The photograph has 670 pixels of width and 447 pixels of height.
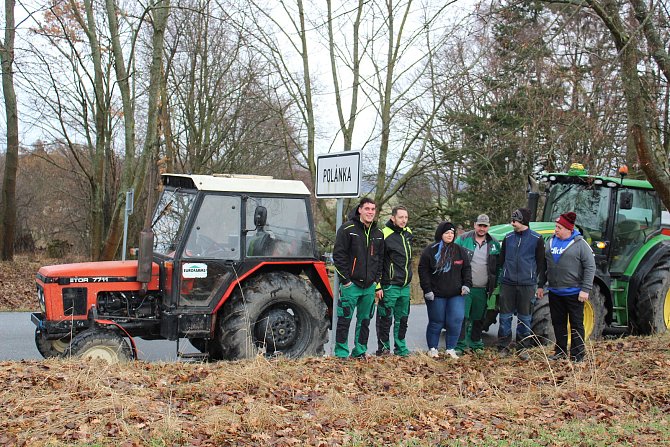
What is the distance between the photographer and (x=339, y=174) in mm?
8055

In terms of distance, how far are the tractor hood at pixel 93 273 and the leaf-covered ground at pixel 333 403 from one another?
3.06ft

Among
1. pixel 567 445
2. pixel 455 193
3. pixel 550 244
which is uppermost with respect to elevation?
pixel 455 193

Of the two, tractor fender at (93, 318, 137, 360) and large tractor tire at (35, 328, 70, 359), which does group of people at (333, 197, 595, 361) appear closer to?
→ tractor fender at (93, 318, 137, 360)

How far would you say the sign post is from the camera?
779cm

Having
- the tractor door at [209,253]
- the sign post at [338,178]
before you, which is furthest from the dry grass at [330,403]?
the sign post at [338,178]

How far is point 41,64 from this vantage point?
806 inches

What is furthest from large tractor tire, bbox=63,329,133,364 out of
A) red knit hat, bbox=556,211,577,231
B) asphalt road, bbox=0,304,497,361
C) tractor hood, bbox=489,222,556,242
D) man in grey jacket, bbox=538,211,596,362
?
tractor hood, bbox=489,222,556,242

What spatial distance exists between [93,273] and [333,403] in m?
3.22

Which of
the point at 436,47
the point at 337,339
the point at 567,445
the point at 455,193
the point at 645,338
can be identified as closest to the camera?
the point at 567,445

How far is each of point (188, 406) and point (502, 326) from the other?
451 centimetres

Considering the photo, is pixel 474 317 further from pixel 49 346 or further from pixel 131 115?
pixel 131 115

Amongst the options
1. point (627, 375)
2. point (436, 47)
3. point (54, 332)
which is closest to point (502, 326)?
point (627, 375)

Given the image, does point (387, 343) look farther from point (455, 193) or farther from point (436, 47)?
point (455, 193)

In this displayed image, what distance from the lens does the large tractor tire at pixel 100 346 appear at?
706 centimetres
